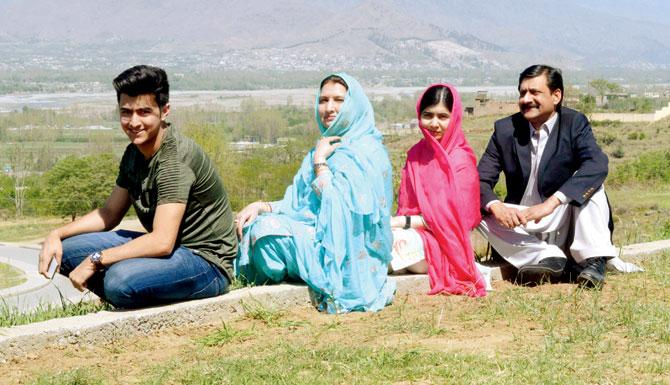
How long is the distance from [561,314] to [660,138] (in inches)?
1863

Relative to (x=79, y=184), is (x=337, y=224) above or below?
above

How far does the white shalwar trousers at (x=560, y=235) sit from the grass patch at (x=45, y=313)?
216 centimetres

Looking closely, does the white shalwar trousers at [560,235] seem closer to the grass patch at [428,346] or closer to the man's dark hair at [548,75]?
the grass patch at [428,346]

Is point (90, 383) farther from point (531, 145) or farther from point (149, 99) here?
point (531, 145)

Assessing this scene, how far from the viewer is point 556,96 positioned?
16.0ft

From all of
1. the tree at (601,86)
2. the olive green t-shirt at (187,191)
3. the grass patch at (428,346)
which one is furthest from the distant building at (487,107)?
the olive green t-shirt at (187,191)

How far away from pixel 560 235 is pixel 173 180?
87.2 inches

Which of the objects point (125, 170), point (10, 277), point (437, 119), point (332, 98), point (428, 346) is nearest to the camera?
point (428, 346)

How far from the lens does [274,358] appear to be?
3.32m

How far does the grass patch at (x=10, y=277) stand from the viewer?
27.6 m

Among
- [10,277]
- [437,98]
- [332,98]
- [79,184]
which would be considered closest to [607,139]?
[10,277]

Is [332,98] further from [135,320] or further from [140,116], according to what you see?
[135,320]

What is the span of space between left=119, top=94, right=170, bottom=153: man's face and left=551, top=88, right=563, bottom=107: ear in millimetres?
2213

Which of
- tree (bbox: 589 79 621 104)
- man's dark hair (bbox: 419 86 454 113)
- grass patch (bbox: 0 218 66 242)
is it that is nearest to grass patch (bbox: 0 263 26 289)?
grass patch (bbox: 0 218 66 242)
